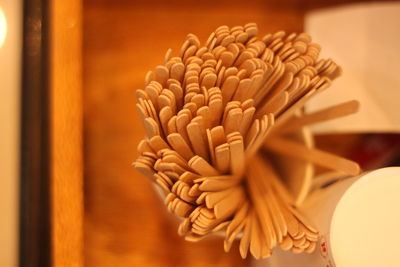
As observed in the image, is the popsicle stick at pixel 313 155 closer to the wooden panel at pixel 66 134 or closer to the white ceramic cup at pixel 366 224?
the white ceramic cup at pixel 366 224

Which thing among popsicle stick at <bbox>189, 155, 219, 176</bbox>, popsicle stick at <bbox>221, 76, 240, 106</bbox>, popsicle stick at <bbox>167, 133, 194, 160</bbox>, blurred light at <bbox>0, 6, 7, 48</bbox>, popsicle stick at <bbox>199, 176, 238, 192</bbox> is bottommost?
popsicle stick at <bbox>199, 176, 238, 192</bbox>

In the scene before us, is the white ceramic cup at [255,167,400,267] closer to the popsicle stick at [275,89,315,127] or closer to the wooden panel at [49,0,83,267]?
the popsicle stick at [275,89,315,127]

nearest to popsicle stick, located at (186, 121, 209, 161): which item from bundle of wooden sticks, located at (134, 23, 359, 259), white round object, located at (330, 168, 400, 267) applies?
bundle of wooden sticks, located at (134, 23, 359, 259)

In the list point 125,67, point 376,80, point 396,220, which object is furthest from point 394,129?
point 125,67

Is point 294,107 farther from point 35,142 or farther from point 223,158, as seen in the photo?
point 35,142

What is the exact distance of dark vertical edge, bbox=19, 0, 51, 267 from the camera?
314 millimetres

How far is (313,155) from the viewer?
1.22ft

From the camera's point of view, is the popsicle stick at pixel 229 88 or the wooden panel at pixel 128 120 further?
the wooden panel at pixel 128 120

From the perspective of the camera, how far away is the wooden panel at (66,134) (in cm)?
33

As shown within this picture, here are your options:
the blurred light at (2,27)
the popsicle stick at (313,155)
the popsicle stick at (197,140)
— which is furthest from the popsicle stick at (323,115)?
the blurred light at (2,27)

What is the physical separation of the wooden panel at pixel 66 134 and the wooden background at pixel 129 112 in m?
0.07

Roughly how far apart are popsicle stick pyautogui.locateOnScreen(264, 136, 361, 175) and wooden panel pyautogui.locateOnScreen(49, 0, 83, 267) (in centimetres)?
19

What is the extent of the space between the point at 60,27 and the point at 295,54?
0.20m

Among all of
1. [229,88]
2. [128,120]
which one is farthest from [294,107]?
[128,120]
